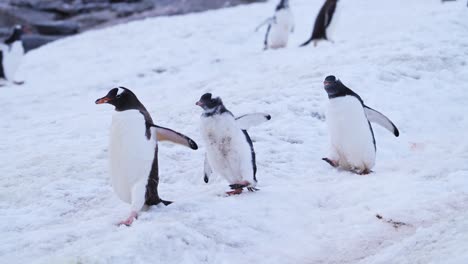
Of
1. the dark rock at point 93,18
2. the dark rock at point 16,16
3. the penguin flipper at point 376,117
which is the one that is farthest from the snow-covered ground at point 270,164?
the dark rock at point 16,16

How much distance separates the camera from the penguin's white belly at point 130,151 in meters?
3.51

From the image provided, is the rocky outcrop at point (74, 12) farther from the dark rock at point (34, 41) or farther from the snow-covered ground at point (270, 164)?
the snow-covered ground at point (270, 164)

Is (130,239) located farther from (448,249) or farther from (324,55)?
(324,55)

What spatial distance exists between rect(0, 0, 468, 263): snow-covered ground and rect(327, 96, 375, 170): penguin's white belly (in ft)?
0.49

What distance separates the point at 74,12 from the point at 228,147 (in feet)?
60.6

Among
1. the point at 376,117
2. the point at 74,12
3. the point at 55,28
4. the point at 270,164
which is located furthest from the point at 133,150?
the point at 74,12

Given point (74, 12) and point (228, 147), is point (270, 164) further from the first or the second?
point (74, 12)

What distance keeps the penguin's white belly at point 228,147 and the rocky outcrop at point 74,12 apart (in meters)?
13.6

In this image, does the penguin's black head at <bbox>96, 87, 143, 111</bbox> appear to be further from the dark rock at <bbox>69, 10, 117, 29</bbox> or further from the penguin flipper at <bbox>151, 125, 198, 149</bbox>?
the dark rock at <bbox>69, 10, 117, 29</bbox>

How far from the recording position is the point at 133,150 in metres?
3.51

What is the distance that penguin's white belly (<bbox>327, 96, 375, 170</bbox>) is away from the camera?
447cm

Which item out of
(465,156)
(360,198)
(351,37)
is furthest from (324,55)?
(360,198)

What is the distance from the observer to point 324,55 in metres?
8.91

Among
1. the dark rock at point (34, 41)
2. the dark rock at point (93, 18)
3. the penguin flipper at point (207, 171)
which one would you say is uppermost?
the penguin flipper at point (207, 171)
